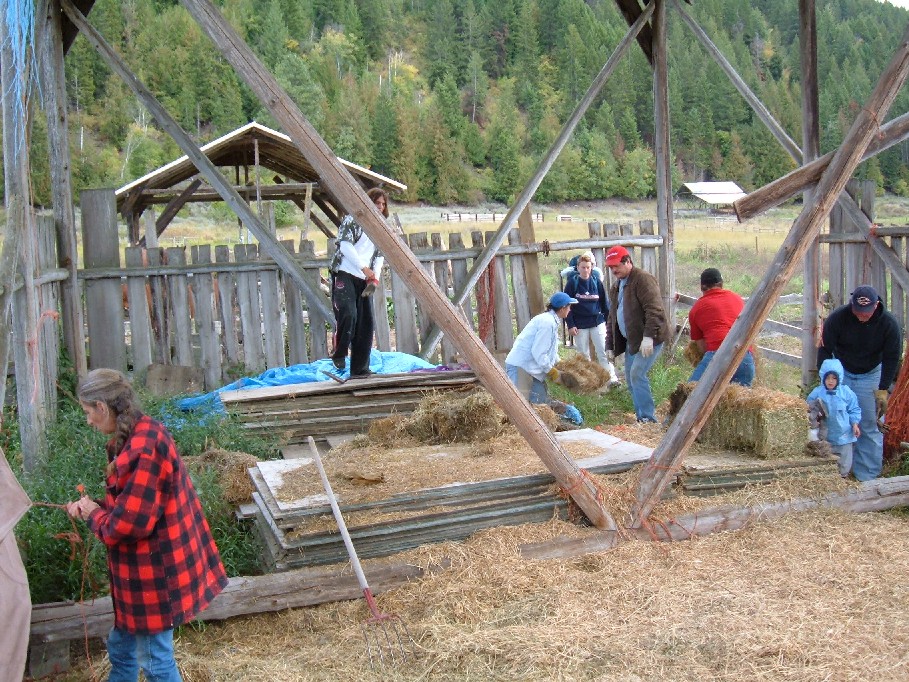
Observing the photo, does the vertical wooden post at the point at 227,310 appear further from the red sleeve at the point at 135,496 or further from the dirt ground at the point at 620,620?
the red sleeve at the point at 135,496

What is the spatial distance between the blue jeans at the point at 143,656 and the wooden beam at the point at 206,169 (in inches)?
255

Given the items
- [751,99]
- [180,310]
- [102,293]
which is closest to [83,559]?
[180,310]

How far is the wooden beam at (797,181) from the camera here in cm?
580

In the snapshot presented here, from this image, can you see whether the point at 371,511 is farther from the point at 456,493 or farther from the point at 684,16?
the point at 684,16

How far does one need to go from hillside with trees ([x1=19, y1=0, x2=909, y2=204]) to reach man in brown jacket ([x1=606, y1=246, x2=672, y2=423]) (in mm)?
39982

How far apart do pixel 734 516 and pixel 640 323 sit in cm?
341

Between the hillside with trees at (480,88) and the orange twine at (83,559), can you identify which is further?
the hillside with trees at (480,88)

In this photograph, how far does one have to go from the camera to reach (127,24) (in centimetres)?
6375

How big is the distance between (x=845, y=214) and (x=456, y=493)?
20.3 ft

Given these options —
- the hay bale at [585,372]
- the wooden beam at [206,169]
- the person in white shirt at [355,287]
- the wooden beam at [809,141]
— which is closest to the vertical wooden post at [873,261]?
the wooden beam at [809,141]

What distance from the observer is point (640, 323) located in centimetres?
955

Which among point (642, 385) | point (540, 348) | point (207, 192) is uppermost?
point (207, 192)

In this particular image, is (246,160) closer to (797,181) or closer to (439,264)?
(439,264)

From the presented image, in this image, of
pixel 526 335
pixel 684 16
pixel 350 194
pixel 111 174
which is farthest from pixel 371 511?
pixel 111 174
